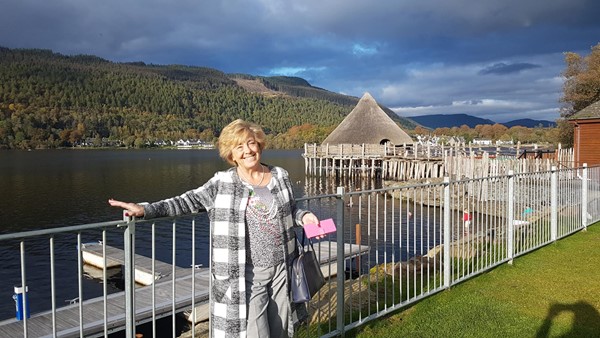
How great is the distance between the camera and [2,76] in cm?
16638

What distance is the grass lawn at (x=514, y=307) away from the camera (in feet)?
17.2

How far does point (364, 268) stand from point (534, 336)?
399 inches

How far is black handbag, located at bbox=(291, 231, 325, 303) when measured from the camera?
3.34m

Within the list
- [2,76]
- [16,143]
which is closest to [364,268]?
[16,143]

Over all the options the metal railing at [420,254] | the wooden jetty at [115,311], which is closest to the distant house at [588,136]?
the metal railing at [420,254]

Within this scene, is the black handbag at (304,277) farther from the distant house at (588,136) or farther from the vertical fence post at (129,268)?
the distant house at (588,136)

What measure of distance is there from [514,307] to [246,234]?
425 centimetres

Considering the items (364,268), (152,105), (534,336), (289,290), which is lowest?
(364,268)

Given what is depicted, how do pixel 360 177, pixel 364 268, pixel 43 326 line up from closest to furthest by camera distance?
pixel 43 326, pixel 364 268, pixel 360 177

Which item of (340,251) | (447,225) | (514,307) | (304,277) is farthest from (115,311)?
(304,277)

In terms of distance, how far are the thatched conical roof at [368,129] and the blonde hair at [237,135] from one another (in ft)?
164

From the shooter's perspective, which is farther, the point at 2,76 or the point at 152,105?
the point at 152,105

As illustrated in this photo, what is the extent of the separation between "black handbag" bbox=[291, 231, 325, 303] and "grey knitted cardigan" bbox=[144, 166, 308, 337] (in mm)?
65

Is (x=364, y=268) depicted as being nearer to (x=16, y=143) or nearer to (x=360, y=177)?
(x=360, y=177)
